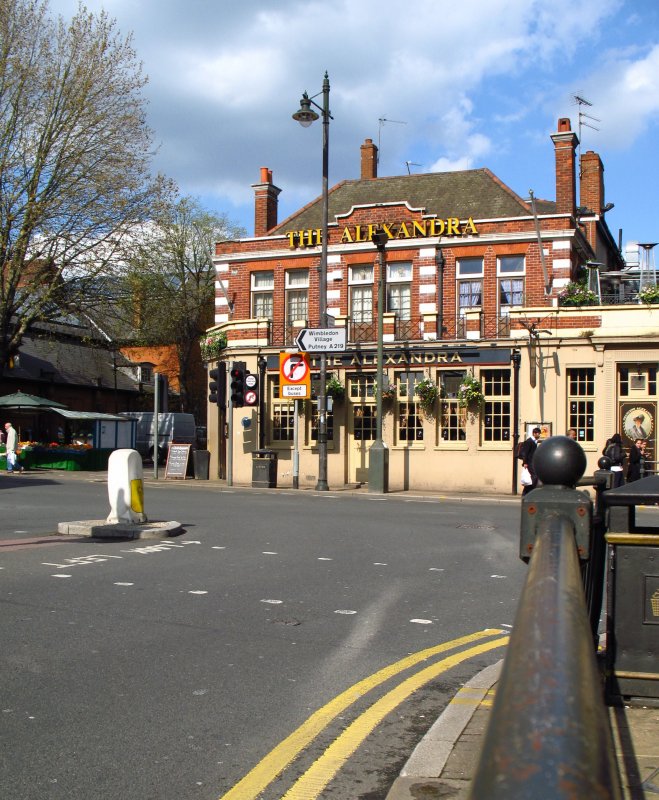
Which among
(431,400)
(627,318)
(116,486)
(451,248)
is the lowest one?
(116,486)

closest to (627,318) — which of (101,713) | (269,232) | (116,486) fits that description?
(269,232)

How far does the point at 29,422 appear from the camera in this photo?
135 feet

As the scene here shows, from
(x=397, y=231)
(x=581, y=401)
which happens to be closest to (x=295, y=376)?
(x=397, y=231)

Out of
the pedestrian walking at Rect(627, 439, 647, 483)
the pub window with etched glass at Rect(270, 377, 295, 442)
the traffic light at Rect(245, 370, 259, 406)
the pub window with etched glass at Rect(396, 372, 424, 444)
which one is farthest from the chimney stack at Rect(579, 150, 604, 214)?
the traffic light at Rect(245, 370, 259, 406)

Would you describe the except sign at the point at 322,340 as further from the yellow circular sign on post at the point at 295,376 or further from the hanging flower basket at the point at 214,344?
the hanging flower basket at the point at 214,344

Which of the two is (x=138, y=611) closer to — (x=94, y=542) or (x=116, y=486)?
(x=94, y=542)

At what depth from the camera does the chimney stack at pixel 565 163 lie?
2911cm

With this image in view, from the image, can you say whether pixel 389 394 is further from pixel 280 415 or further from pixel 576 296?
pixel 576 296

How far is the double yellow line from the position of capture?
390cm

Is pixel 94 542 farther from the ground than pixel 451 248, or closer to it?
closer to it

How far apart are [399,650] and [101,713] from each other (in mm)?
2465

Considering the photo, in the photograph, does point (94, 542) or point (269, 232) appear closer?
point (94, 542)

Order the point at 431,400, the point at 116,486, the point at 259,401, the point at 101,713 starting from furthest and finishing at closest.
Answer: the point at 259,401
the point at 431,400
the point at 116,486
the point at 101,713

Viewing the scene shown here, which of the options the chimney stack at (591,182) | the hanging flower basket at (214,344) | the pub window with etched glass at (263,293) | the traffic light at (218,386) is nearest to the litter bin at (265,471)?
the traffic light at (218,386)
